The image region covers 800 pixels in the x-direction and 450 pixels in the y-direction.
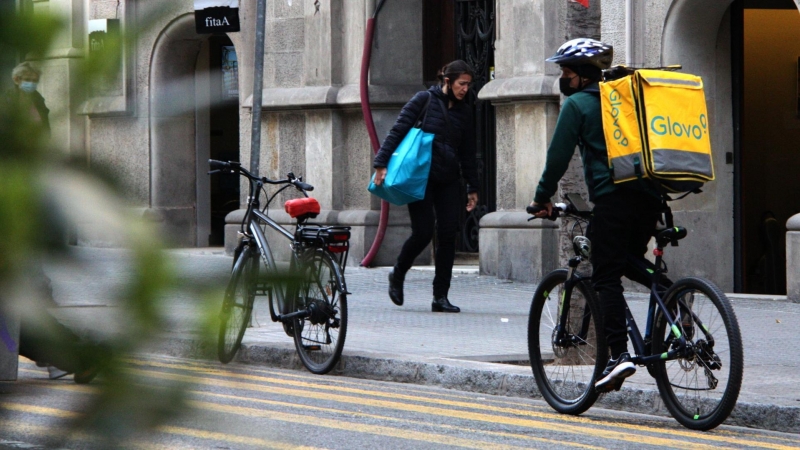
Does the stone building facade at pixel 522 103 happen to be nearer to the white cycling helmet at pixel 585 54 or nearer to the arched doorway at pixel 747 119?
the arched doorway at pixel 747 119

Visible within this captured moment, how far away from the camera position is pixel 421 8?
568 inches

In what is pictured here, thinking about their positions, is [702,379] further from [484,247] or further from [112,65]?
[484,247]

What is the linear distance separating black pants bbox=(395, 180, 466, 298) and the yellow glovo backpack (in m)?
4.10

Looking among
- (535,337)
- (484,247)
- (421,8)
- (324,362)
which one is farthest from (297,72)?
(535,337)

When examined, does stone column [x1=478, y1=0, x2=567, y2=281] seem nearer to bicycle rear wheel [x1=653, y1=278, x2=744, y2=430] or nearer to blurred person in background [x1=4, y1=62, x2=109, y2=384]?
bicycle rear wheel [x1=653, y1=278, x2=744, y2=430]

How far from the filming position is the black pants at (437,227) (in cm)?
977

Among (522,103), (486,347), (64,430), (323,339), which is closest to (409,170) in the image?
(486,347)

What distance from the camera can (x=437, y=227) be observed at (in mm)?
9875

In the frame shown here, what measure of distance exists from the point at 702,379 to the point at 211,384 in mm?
4777

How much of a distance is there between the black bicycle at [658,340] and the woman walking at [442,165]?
3.32 m

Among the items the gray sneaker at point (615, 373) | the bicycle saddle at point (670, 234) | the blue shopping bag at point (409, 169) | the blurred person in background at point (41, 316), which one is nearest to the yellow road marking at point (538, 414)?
the gray sneaker at point (615, 373)

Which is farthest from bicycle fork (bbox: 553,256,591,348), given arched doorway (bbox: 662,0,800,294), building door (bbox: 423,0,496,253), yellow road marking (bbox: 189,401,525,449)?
building door (bbox: 423,0,496,253)

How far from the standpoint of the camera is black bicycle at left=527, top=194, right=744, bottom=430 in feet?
17.8

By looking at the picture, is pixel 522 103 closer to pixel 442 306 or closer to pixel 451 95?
pixel 451 95
